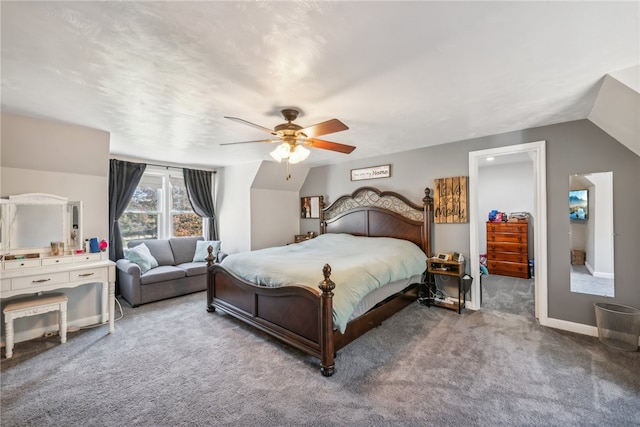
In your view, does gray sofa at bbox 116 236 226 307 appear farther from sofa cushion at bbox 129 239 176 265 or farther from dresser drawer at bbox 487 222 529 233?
dresser drawer at bbox 487 222 529 233

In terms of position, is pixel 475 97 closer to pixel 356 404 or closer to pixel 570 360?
pixel 570 360

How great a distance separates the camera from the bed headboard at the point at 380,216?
4.17 metres

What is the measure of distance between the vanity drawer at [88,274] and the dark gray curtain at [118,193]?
173 centimetres

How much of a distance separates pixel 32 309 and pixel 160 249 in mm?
2216

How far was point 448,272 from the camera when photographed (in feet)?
→ 12.2

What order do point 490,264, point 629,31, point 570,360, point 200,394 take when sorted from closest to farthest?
point 629,31, point 200,394, point 570,360, point 490,264

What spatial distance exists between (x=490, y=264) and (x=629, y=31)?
4.96 m

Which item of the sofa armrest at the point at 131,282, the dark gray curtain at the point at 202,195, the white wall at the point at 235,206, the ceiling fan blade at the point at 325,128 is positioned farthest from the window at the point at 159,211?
the ceiling fan blade at the point at 325,128

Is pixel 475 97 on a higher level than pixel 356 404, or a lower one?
higher

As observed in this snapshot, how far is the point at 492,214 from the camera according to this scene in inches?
227

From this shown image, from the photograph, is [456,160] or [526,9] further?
[456,160]

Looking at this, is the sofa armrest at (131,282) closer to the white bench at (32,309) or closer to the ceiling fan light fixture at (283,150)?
the white bench at (32,309)

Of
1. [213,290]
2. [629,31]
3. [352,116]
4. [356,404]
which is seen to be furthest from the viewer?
[213,290]

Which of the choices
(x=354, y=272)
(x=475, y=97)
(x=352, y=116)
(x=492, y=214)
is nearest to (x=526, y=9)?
(x=475, y=97)
